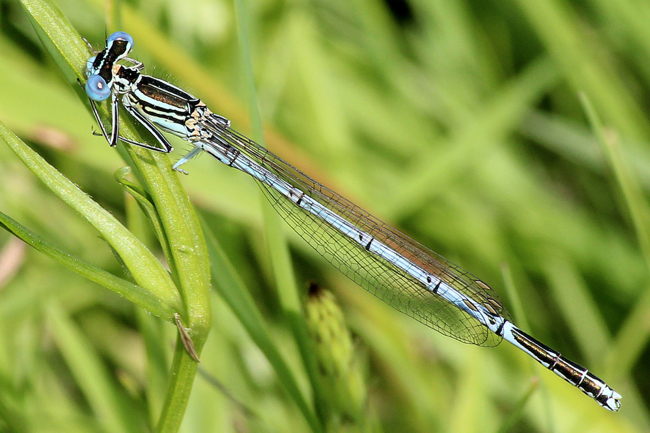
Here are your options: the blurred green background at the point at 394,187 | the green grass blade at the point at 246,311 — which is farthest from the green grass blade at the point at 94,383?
the green grass blade at the point at 246,311

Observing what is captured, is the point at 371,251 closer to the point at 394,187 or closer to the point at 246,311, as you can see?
the point at 394,187

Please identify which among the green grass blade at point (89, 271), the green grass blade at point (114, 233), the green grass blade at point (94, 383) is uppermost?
the green grass blade at point (114, 233)

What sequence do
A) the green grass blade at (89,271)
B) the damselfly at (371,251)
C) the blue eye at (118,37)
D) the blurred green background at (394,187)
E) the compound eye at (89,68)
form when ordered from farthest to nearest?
1. the blurred green background at (394,187)
2. the damselfly at (371,251)
3. the blue eye at (118,37)
4. the compound eye at (89,68)
5. the green grass blade at (89,271)

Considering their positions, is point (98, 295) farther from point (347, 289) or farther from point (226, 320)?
point (347, 289)

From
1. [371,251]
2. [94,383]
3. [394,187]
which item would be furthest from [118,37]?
[394,187]

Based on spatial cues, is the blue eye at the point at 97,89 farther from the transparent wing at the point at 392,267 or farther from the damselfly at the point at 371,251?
the transparent wing at the point at 392,267

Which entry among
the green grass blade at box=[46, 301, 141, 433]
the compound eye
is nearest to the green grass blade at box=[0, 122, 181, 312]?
the compound eye
